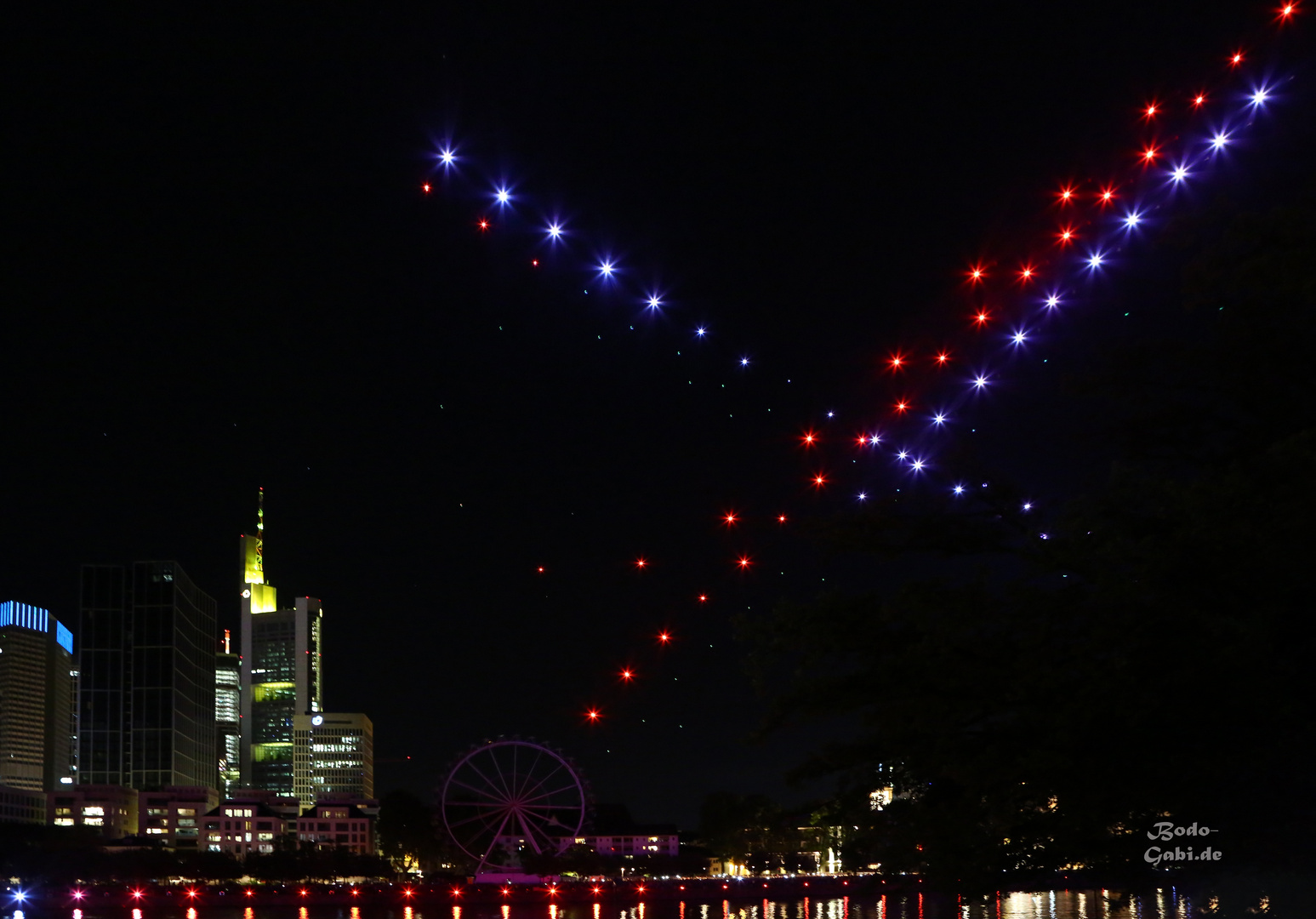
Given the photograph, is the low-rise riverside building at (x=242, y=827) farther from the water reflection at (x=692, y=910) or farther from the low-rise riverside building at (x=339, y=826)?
the water reflection at (x=692, y=910)

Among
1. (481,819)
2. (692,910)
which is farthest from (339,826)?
(481,819)

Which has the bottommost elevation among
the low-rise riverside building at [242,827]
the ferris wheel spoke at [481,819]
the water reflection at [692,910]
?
the low-rise riverside building at [242,827]

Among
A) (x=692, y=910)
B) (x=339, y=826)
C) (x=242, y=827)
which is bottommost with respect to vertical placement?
(x=242, y=827)

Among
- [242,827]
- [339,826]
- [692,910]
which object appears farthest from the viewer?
[242,827]

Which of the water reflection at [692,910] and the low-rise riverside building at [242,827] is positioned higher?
the water reflection at [692,910]

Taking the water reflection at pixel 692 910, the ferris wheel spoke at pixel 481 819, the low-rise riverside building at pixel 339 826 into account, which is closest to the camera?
the water reflection at pixel 692 910

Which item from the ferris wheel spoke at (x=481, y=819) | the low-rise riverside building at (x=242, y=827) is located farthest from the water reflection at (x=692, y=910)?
the low-rise riverside building at (x=242, y=827)

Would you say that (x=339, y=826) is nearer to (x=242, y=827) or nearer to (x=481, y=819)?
(x=242, y=827)

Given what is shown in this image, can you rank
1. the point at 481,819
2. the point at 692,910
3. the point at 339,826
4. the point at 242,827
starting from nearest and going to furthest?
the point at 481,819 → the point at 692,910 → the point at 339,826 → the point at 242,827

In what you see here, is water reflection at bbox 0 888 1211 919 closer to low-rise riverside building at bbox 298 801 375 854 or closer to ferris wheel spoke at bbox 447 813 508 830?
ferris wheel spoke at bbox 447 813 508 830

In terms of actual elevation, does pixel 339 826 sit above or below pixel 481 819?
below

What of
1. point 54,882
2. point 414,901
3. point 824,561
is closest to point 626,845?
point 414,901

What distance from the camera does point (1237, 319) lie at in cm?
1203

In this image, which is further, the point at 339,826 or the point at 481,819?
the point at 339,826
